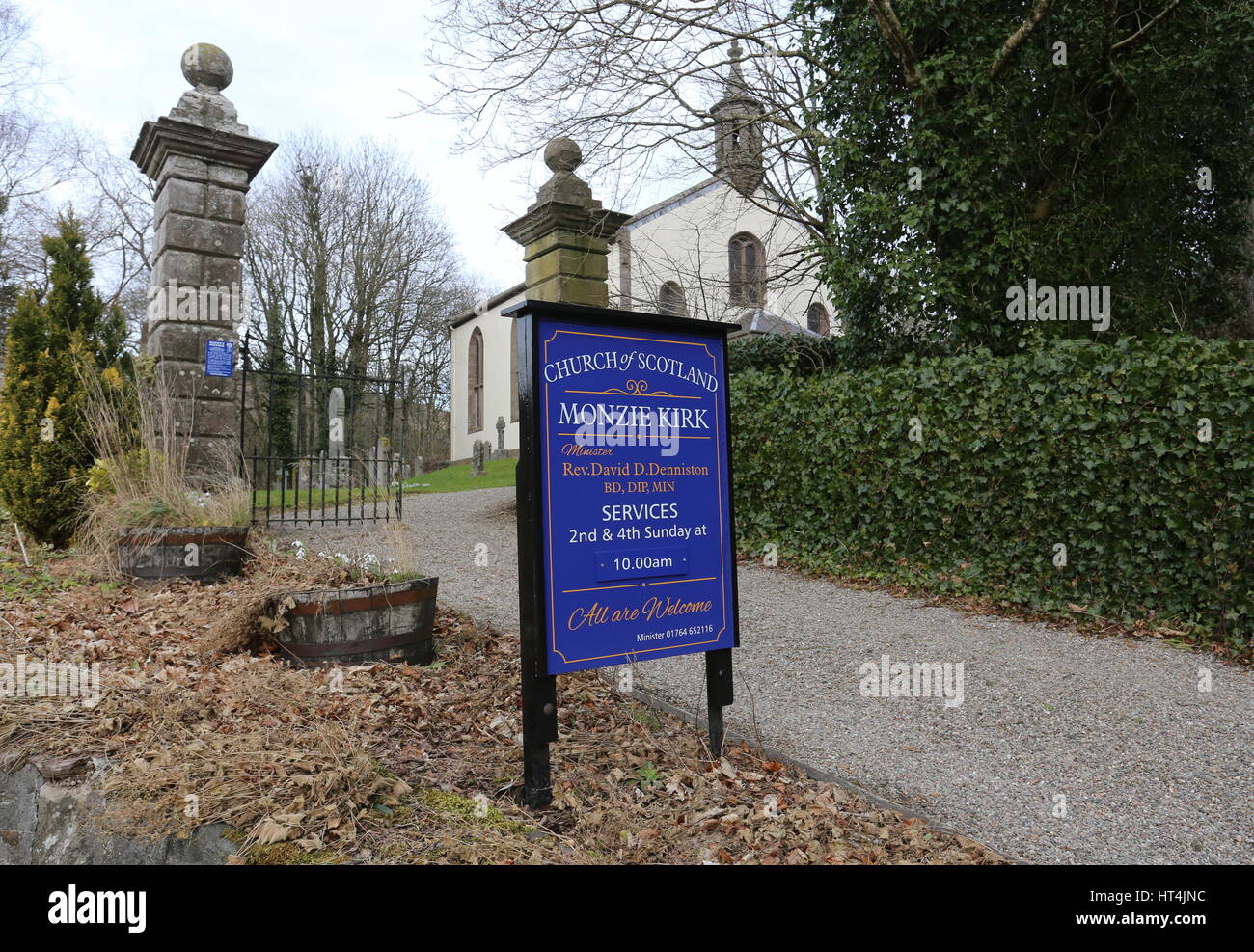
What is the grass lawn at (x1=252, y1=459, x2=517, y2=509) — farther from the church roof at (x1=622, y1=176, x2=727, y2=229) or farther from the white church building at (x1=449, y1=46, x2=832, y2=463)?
the church roof at (x1=622, y1=176, x2=727, y2=229)

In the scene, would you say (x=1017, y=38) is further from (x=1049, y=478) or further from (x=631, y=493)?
(x=631, y=493)

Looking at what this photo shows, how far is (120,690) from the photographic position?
12.3 ft

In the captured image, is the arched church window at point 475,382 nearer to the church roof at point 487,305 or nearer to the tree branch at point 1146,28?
the church roof at point 487,305

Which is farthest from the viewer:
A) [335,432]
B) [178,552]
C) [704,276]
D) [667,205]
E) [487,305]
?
[487,305]

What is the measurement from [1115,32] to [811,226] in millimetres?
4366

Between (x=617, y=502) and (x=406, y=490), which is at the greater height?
(x=617, y=502)

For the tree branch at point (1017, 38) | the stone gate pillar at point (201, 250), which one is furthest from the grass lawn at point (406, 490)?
the tree branch at point (1017, 38)

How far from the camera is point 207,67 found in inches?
325

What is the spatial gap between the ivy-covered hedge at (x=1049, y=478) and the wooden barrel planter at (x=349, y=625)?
4919 millimetres

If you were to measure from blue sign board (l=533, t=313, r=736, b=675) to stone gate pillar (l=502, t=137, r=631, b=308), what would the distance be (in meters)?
4.48

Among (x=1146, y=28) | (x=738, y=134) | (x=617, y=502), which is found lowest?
(x=617, y=502)

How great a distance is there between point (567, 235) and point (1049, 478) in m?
4.97
